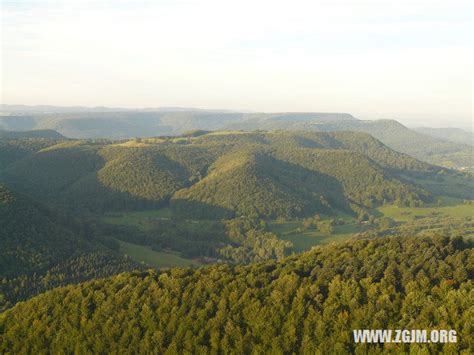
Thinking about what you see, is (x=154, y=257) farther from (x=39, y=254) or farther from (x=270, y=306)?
(x=270, y=306)

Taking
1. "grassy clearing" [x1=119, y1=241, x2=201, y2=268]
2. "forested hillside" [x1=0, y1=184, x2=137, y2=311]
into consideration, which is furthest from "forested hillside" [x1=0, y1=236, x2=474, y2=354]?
"grassy clearing" [x1=119, y1=241, x2=201, y2=268]

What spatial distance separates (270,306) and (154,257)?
124 m

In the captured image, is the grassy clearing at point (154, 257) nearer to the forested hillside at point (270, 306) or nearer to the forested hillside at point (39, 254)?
the forested hillside at point (39, 254)

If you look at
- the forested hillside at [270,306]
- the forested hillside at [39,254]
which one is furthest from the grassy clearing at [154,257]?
the forested hillside at [270,306]

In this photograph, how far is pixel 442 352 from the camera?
157 ft

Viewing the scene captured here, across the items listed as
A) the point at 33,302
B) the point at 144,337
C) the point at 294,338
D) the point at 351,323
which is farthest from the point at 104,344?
the point at 351,323

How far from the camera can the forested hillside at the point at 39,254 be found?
126m

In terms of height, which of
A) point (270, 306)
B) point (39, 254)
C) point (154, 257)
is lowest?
point (154, 257)

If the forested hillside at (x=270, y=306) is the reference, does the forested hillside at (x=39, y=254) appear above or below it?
below

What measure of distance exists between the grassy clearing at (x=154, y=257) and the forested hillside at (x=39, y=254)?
13003 mm

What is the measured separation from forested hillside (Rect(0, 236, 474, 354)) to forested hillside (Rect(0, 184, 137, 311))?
157ft

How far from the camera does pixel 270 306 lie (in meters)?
64.0

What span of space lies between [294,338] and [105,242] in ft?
477

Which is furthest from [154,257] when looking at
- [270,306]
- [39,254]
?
[270,306]
